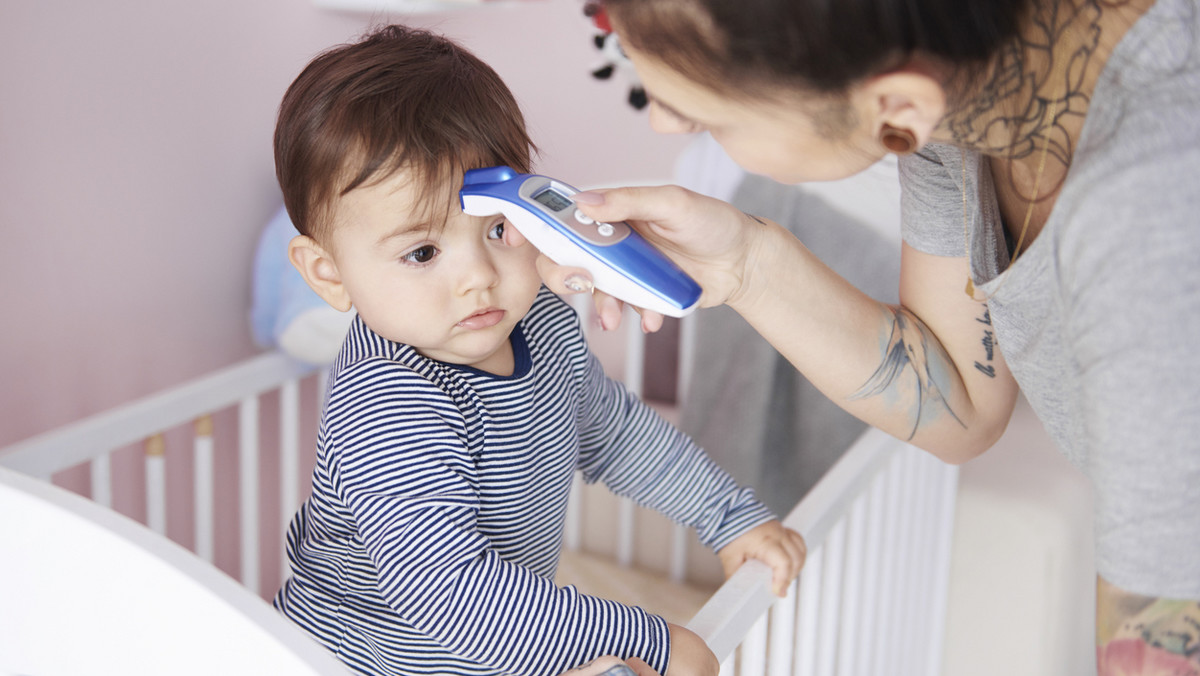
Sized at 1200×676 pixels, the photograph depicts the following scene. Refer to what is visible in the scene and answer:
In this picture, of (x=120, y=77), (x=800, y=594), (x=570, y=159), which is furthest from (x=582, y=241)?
(x=570, y=159)

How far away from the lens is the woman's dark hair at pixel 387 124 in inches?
27.6

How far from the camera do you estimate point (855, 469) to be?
3.09 feet

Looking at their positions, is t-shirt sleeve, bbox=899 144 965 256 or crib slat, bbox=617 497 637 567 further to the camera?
crib slat, bbox=617 497 637 567

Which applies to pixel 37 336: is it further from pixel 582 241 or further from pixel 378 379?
pixel 582 241

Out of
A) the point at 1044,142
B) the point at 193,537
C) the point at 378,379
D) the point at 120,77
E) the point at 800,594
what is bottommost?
the point at 193,537

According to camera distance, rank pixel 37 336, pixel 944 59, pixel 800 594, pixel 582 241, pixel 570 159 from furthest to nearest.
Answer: pixel 570 159 → pixel 37 336 → pixel 800 594 → pixel 582 241 → pixel 944 59

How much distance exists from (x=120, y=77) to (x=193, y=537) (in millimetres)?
544

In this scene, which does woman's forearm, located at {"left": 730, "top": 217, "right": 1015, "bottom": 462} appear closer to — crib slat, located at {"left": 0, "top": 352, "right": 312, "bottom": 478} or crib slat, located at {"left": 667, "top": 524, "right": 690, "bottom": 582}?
crib slat, located at {"left": 0, "top": 352, "right": 312, "bottom": 478}

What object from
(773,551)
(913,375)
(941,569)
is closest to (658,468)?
(773,551)

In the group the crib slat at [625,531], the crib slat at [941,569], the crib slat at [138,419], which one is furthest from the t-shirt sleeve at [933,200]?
the crib slat at [625,531]

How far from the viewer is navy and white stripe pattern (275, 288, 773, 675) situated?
2.24ft

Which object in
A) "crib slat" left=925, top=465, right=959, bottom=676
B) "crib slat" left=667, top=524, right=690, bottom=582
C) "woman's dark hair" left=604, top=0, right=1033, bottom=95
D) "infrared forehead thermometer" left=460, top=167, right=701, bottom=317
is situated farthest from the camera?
"crib slat" left=667, top=524, right=690, bottom=582

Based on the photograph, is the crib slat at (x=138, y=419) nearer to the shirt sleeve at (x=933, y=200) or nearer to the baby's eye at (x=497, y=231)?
the baby's eye at (x=497, y=231)

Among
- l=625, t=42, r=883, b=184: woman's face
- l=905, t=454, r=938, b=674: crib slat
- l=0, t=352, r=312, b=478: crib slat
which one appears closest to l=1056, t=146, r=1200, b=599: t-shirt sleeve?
l=625, t=42, r=883, b=184: woman's face
